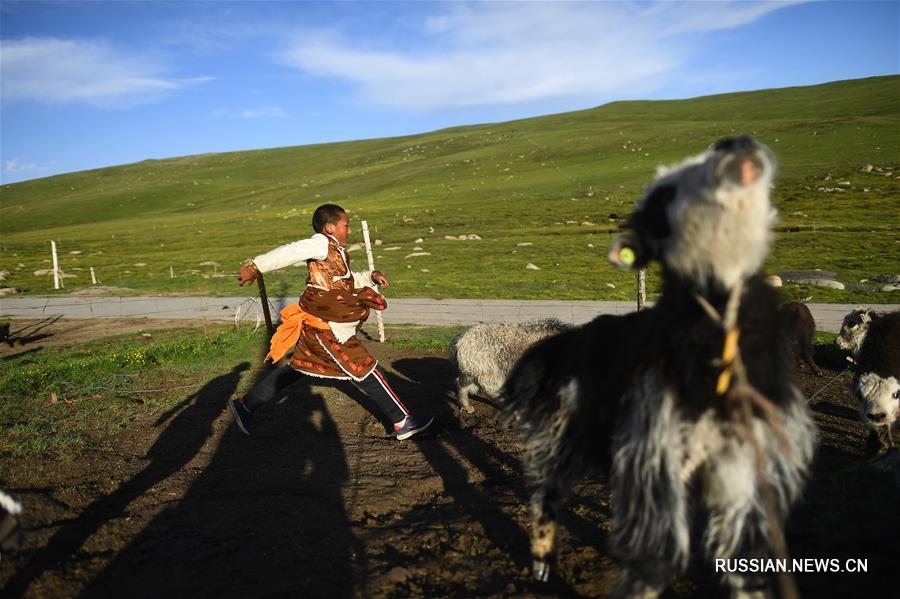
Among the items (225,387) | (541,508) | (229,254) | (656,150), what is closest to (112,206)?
(229,254)

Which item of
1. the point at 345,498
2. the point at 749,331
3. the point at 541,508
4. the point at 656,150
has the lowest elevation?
the point at 345,498

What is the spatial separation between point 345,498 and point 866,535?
4.08 m

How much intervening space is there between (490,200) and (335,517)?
193 feet

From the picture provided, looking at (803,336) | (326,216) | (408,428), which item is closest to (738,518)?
(408,428)

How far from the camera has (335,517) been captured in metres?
5.14

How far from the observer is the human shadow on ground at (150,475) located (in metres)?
4.36

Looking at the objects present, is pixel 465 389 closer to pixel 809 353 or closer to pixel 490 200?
pixel 809 353

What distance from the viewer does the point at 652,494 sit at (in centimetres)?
306

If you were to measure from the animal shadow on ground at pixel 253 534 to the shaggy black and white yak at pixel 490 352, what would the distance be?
204cm

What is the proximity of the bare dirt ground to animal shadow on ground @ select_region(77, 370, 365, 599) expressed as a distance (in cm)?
2

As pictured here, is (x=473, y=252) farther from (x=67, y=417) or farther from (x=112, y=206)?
(x=112, y=206)

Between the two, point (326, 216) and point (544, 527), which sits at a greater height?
point (326, 216)

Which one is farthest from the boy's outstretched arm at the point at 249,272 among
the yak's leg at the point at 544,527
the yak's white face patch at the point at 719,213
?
the yak's white face patch at the point at 719,213

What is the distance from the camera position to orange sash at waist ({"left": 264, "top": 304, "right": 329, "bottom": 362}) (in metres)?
6.30
